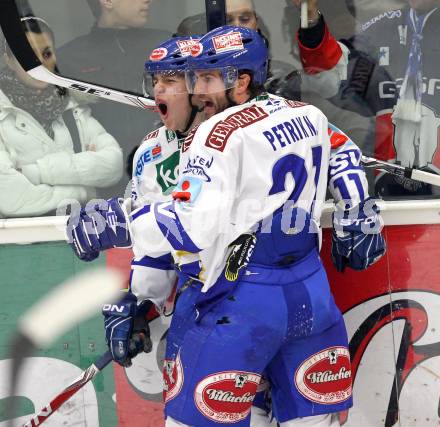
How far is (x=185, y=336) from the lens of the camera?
2887 mm

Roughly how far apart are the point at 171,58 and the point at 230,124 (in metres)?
0.42

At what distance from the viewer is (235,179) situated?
2.68m

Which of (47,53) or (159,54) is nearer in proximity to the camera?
(159,54)

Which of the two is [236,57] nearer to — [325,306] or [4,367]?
[325,306]

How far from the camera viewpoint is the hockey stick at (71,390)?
3217 mm

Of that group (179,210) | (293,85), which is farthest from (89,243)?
(293,85)

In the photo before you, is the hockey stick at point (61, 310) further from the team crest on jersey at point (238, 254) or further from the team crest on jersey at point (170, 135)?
the team crest on jersey at point (238, 254)

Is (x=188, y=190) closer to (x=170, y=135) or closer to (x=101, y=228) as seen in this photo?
(x=101, y=228)

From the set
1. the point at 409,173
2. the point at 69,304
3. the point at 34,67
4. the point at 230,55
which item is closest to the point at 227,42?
the point at 230,55

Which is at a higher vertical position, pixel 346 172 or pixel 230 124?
pixel 230 124

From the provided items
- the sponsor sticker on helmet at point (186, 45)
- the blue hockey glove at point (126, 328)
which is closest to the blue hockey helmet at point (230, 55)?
the sponsor sticker on helmet at point (186, 45)

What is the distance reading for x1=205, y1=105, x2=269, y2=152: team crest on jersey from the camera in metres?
2.67

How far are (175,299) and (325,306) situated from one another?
497 mm

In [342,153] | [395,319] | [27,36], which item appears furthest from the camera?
[395,319]
